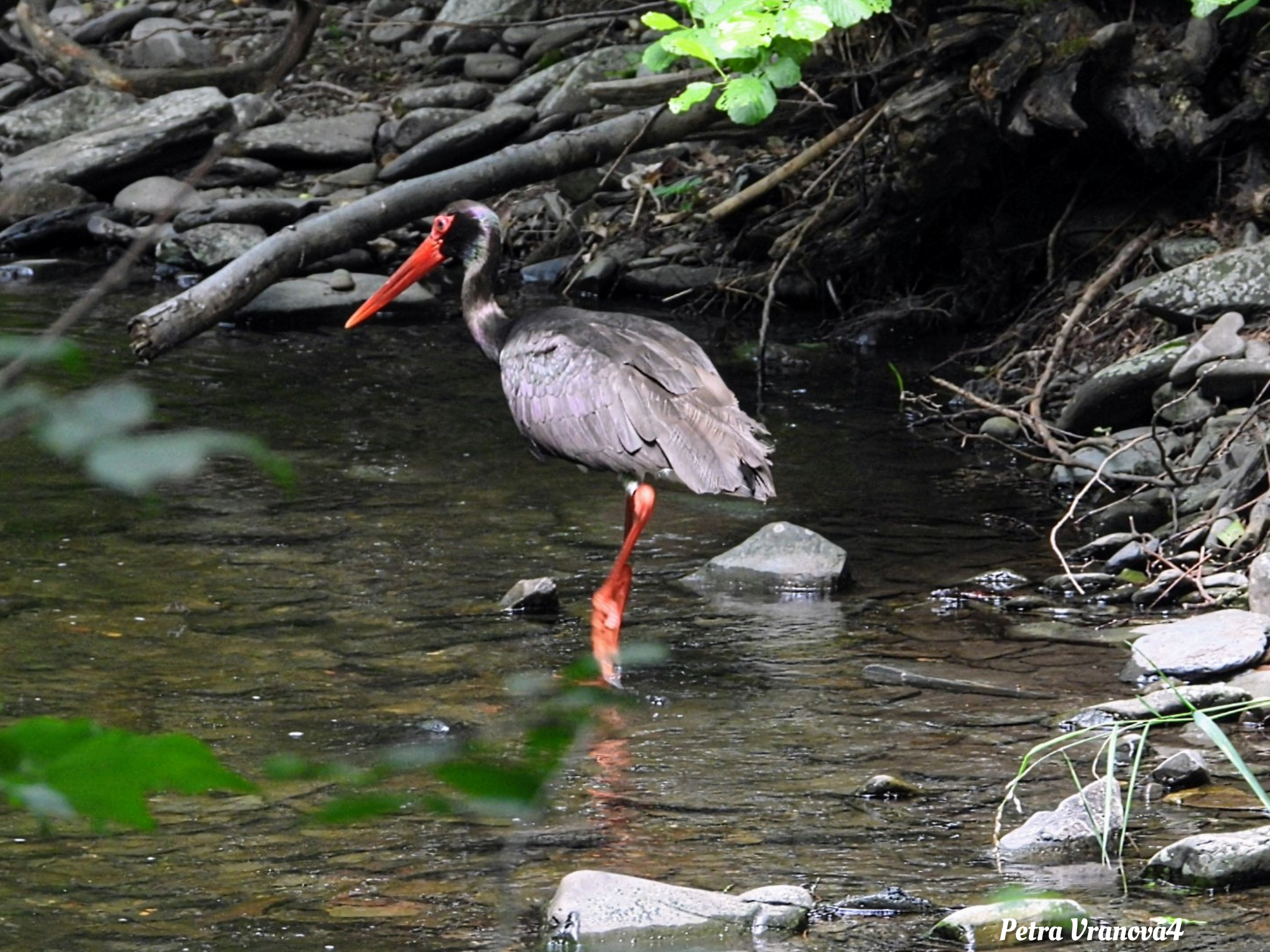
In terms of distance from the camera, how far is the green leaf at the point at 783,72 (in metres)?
6.86

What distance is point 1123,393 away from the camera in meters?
7.53

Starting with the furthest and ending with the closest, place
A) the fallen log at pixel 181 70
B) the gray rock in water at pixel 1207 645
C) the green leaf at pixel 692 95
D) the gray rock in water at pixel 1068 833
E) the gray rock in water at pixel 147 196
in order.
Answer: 1. the gray rock in water at pixel 147 196
2. the green leaf at pixel 692 95
3. the gray rock in water at pixel 1207 645
4. the gray rock in water at pixel 1068 833
5. the fallen log at pixel 181 70

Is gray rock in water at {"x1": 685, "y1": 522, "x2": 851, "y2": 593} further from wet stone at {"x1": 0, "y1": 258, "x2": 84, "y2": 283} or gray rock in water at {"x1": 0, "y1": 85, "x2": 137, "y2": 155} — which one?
gray rock in water at {"x1": 0, "y1": 85, "x2": 137, "y2": 155}

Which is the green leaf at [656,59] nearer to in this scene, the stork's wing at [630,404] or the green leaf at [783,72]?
the green leaf at [783,72]

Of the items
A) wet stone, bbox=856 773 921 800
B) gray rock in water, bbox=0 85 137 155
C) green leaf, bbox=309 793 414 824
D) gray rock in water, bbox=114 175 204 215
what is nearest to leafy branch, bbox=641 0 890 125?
wet stone, bbox=856 773 921 800

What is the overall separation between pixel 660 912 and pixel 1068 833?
0.98 metres

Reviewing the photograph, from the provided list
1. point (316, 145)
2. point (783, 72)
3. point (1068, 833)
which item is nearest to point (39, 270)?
point (316, 145)

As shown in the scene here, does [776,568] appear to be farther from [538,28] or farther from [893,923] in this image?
[538,28]

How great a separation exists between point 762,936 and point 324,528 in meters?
4.09

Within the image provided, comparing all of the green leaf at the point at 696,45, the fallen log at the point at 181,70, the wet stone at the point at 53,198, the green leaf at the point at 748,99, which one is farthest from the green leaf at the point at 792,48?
the wet stone at the point at 53,198

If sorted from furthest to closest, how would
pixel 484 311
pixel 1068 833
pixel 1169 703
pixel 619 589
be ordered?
1. pixel 484 311
2. pixel 619 589
3. pixel 1169 703
4. pixel 1068 833

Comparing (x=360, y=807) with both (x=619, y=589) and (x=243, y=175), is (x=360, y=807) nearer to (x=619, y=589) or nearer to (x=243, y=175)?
(x=619, y=589)

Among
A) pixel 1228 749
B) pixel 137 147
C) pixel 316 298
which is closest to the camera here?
pixel 1228 749

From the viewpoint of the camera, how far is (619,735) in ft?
15.4
